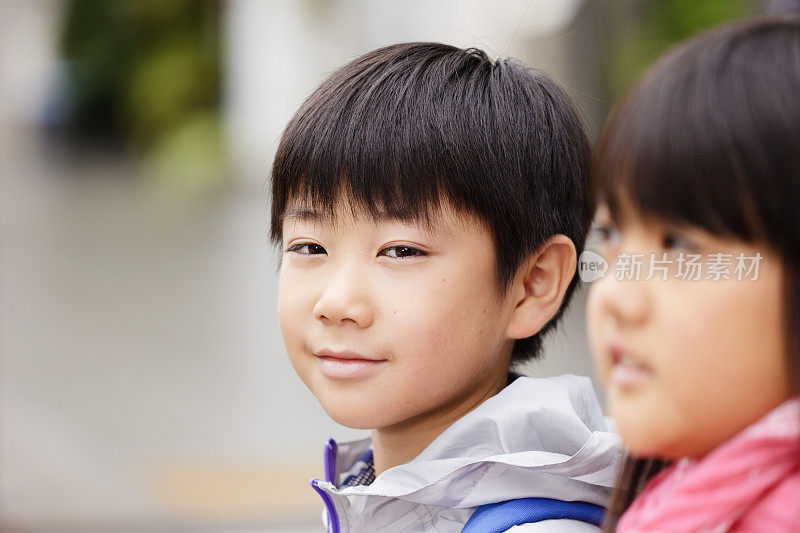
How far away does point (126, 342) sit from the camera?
545 cm

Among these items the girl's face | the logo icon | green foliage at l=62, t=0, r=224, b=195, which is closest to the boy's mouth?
the logo icon

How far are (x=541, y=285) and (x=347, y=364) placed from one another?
278 mm

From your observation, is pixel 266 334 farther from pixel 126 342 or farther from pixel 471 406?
pixel 471 406

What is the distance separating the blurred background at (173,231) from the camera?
138 inches

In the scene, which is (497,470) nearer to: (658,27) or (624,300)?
(624,300)

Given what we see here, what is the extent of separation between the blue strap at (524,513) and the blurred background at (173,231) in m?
0.42

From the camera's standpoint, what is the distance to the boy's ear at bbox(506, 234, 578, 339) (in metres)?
1.24

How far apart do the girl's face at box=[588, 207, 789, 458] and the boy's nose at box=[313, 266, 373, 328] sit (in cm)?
41

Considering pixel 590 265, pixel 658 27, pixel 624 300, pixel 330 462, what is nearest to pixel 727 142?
pixel 624 300

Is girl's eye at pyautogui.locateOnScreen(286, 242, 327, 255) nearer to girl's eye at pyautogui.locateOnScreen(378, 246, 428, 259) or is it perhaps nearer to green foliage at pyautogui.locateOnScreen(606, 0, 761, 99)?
girl's eye at pyautogui.locateOnScreen(378, 246, 428, 259)

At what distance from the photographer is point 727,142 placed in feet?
2.27

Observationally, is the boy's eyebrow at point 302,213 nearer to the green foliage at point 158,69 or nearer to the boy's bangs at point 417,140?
the boy's bangs at point 417,140

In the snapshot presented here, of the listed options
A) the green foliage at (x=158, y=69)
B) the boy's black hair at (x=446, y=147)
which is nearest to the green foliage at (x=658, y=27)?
the boy's black hair at (x=446, y=147)

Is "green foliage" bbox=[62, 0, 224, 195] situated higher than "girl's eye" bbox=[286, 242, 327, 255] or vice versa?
"green foliage" bbox=[62, 0, 224, 195]
